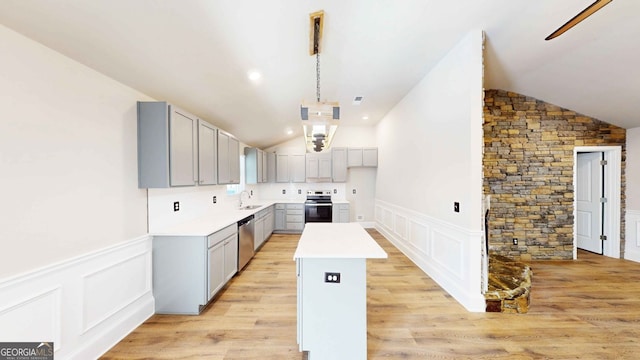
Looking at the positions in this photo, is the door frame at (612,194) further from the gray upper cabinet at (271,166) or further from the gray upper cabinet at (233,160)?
the gray upper cabinet at (271,166)

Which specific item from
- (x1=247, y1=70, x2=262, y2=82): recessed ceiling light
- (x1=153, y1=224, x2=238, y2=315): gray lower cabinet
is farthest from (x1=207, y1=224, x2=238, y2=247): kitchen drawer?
(x1=247, y1=70, x2=262, y2=82): recessed ceiling light

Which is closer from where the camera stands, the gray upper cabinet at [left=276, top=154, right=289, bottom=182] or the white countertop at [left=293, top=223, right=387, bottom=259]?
the white countertop at [left=293, top=223, right=387, bottom=259]

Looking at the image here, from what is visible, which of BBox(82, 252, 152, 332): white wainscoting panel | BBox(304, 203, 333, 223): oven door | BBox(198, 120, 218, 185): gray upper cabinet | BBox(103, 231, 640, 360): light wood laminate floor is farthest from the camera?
BBox(304, 203, 333, 223): oven door

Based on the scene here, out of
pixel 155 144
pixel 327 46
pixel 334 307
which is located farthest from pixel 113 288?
pixel 327 46

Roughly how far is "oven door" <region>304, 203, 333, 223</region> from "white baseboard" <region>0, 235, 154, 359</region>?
3724 mm

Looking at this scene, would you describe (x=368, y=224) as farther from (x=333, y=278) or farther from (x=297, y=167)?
(x=333, y=278)

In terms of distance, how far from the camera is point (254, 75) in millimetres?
2670

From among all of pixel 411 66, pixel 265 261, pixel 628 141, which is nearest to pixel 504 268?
pixel 411 66

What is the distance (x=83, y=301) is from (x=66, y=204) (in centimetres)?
75

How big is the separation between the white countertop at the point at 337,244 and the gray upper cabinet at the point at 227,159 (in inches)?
67.2

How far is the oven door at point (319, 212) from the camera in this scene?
19.0ft

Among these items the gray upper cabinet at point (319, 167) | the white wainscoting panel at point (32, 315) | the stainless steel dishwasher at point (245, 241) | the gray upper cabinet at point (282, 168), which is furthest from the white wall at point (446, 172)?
the white wainscoting panel at point (32, 315)

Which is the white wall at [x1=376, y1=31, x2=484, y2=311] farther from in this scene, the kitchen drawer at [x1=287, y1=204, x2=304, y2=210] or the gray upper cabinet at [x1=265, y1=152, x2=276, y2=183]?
the gray upper cabinet at [x1=265, y1=152, x2=276, y2=183]

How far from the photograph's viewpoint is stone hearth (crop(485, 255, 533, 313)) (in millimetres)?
2430
